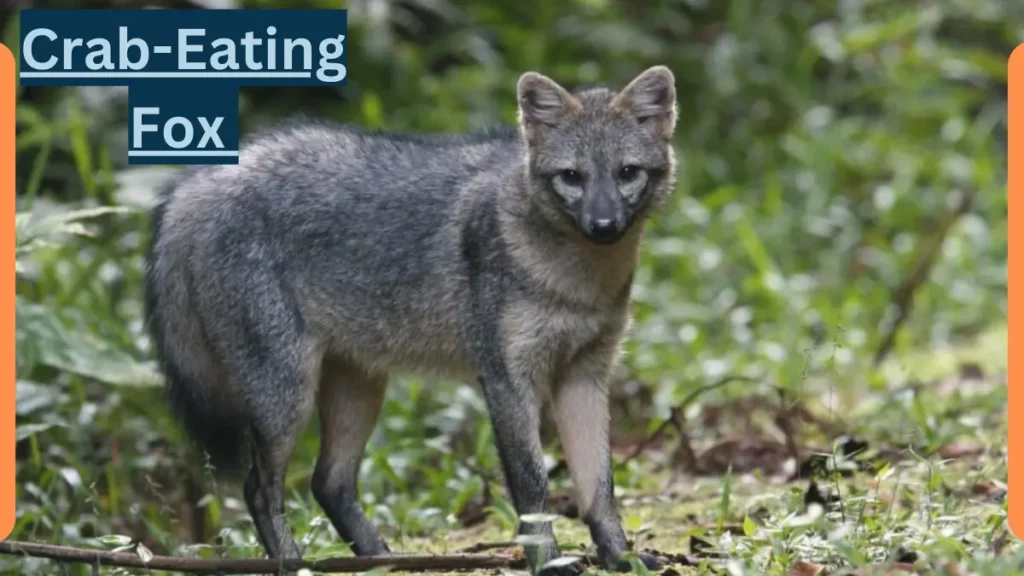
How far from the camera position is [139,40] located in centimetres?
558

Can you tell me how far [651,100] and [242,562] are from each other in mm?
2157

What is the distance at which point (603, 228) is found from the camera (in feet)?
17.3

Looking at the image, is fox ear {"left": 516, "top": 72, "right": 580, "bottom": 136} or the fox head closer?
the fox head

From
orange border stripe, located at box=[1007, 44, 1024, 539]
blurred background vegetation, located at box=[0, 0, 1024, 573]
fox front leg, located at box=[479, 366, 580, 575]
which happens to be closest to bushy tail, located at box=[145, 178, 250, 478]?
blurred background vegetation, located at box=[0, 0, 1024, 573]

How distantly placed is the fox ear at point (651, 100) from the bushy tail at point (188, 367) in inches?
73.6

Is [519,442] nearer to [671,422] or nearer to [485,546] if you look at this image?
[485,546]

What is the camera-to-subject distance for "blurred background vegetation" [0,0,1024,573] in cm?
726

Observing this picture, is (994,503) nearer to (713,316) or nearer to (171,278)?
(171,278)

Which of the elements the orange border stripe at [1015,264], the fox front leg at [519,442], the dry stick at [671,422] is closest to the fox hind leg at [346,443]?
the fox front leg at [519,442]

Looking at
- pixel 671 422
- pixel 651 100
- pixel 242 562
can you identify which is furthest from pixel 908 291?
pixel 242 562

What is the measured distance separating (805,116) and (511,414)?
7587mm

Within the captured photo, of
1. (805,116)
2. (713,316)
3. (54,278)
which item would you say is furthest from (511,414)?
(805,116)

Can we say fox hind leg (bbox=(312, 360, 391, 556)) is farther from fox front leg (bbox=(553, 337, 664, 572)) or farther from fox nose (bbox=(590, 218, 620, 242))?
fox nose (bbox=(590, 218, 620, 242))

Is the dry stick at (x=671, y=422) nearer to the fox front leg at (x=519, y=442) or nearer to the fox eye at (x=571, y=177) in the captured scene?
the fox front leg at (x=519, y=442)
